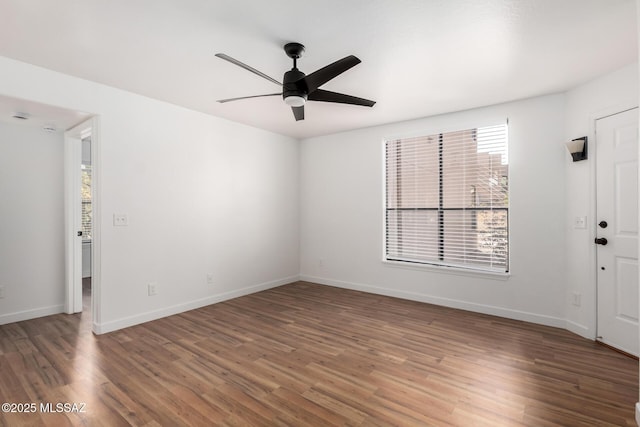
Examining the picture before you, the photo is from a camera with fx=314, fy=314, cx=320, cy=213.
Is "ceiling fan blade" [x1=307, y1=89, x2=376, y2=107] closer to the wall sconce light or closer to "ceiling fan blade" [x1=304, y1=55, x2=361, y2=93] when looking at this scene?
"ceiling fan blade" [x1=304, y1=55, x2=361, y2=93]

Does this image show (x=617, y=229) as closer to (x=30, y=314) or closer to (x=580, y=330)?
(x=580, y=330)

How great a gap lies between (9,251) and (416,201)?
5095 millimetres

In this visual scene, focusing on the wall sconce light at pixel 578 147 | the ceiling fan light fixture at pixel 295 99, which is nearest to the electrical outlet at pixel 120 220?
the ceiling fan light fixture at pixel 295 99

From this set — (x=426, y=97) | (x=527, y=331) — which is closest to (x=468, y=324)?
(x=527, y=331)

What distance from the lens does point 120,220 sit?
3.41 metres

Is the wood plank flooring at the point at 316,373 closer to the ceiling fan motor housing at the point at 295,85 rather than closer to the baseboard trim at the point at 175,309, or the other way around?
the baseboard trim at the point at 175,309

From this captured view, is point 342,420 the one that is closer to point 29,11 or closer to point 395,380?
point 395,380

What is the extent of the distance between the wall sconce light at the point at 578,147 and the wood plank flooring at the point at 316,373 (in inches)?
72.8

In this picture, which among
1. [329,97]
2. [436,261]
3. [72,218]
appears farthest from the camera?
[436,261]

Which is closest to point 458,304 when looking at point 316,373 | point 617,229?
point 617,229

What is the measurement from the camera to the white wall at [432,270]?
353 cm

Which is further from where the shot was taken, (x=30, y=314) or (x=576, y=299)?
(x=30, y=314)

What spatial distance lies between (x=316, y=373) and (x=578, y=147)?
334 cm

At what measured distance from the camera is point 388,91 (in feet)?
11.2
